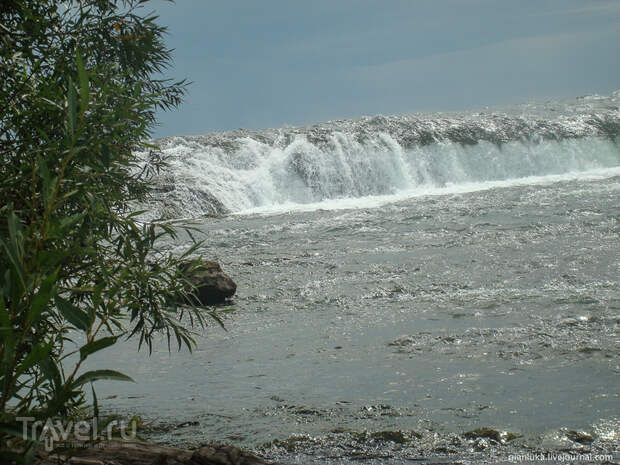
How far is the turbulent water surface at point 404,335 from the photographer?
15.6 feet

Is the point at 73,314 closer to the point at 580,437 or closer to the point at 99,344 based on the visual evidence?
the point at 99,344

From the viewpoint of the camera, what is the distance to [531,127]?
34344mm

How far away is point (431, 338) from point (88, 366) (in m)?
3.79

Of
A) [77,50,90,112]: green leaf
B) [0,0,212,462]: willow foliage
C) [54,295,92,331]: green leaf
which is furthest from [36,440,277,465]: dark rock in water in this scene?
[77,50,90,112]: green leaf

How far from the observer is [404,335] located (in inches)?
301

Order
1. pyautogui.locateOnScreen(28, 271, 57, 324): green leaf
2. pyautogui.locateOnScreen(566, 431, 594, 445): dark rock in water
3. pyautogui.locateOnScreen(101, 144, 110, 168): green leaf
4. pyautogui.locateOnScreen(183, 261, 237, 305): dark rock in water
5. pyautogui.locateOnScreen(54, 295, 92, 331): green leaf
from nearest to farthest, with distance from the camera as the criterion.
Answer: pyautogui.locateOnScreen(28, 271, 57, 324): green leaf
pyautogui.locateOnScreen(54, 295, 92, 331): green leaf
pyautogui.locateOnScreen(101, 144, 110, 168): green leaf
pyautogui.locateOnScreen(566, 431, 594, 445): dark rock in water
pyautogui.locateOnScreen(183, 261, 237, 305): dark rock in water

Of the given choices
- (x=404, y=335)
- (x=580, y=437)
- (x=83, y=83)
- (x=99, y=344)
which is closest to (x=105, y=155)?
(x=83, y=83)

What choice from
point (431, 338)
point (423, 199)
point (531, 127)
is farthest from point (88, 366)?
point (531, 127)

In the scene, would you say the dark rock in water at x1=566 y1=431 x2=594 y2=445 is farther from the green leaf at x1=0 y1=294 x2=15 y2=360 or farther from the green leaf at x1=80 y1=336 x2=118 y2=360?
the green leaf at x1=0 y1=294 x2=15 y2=360

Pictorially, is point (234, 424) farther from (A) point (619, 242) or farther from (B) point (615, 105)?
(B) point (615, 105)

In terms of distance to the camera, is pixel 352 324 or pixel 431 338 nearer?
pixel 431 338

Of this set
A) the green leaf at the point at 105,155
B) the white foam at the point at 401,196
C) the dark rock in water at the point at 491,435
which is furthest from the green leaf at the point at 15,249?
the white foam at the point at 401,196

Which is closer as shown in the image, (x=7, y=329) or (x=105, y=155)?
(x=7, y=329)

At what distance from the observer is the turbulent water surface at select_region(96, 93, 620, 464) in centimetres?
477
